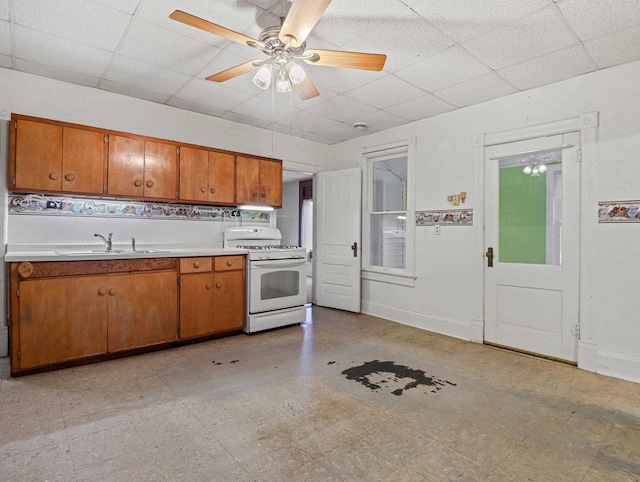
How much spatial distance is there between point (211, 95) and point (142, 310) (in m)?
2.31

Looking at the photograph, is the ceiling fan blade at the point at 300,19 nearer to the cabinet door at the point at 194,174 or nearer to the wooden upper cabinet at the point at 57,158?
the cabinet door at the point at 194,174

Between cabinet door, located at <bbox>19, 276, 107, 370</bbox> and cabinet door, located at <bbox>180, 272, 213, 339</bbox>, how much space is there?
0.69 m

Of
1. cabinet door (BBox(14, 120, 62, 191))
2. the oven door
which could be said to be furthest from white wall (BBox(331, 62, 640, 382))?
cabinet door (BBox(14, 120, 62, 191))

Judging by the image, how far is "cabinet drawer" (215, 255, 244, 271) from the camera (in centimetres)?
378

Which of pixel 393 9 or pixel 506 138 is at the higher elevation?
pixel 393 9

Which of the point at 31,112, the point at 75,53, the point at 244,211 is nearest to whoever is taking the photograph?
the point at 75,53

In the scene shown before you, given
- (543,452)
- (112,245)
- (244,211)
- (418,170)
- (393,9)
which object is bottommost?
(543,452)

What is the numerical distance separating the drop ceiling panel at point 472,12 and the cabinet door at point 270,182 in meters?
2.72

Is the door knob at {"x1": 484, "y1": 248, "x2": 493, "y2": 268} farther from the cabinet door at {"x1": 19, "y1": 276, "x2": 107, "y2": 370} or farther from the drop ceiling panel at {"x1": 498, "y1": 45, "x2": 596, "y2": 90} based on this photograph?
the cabinet door at {"x1": 19, "y1": 276, "x2": 107, "y2": 370}

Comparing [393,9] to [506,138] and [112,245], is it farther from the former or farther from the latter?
[112,245]

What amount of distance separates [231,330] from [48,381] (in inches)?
64.7

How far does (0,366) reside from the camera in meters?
2.92

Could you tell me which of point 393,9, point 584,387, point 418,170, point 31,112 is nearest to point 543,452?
point 584,387

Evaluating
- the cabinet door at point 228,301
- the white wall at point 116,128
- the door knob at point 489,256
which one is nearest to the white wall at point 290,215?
the white wall at point 116,128
